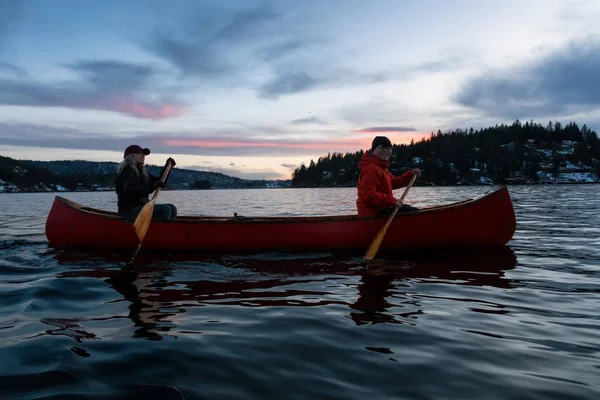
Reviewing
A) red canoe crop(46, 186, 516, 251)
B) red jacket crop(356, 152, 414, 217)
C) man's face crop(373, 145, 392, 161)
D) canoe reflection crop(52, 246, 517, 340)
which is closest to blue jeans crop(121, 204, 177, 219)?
red canoe crop(46, 186, 516, 251)

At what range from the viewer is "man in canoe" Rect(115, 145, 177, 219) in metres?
8.91

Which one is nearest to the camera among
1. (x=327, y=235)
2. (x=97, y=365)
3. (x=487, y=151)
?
(x=97, y=365)

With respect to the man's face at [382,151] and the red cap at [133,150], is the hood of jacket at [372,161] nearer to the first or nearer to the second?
the man's face at [382,151]

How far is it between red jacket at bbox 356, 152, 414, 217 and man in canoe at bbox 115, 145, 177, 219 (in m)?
4.46

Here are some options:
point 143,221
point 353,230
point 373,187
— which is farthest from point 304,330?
point 143,221

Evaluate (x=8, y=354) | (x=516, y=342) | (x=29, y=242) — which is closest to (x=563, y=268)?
(x=516, y=342)

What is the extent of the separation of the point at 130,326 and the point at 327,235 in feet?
16.5

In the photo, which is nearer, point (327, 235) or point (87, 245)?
point (327, 235)

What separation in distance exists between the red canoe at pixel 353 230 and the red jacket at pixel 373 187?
15.2 inches

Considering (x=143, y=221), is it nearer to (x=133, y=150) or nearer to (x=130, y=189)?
(x=130, y=189)

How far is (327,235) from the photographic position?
8.61 m

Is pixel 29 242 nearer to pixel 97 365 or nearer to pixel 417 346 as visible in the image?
pixel 97 365

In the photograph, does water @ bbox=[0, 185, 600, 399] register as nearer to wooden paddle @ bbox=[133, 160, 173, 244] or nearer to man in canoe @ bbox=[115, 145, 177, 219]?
A: wooden paddle @ bbox=[133, 160, 173, 244]

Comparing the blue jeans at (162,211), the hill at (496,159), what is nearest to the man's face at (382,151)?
the blue jeans at (162,211)
